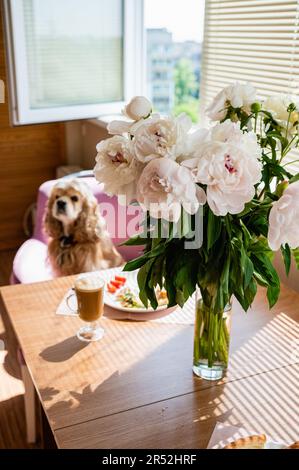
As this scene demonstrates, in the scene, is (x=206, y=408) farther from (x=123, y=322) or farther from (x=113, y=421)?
(x=123, y=322)

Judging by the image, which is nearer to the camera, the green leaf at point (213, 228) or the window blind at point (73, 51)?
the green leaf at point (213, 228)

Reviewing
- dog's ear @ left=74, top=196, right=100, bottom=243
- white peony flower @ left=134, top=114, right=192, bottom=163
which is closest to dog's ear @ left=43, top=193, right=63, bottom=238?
dog's ear @ left=74, top=196, right=100, bottom=243

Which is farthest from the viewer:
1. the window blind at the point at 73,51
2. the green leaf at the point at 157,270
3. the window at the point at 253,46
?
the window blind at the point at 73,51

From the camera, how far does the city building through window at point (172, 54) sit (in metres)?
3.04

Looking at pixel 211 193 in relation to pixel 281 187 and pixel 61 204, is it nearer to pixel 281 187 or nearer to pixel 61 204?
pixel 281 187

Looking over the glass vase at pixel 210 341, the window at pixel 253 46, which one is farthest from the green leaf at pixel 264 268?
the window at pixel 253 46

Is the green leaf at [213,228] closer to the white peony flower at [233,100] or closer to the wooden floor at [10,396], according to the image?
the white peony flower at [233,100]

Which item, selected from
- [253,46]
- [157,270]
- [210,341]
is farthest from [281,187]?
[253,46]

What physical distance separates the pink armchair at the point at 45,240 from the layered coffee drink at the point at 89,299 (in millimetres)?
995

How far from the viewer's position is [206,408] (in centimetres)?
110

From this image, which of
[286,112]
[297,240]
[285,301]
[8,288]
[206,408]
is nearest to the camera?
[297,240]

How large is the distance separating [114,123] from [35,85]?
1.88 meters

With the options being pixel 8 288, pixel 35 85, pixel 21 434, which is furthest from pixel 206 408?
pixel 35 85

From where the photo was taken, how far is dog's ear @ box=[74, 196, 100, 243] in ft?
8.17
